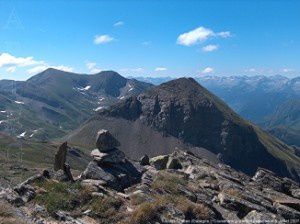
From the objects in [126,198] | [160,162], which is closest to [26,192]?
[126,198]

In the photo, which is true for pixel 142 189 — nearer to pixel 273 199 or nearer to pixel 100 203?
pixel 100 203

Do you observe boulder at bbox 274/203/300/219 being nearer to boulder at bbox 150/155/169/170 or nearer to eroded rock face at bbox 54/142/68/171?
boulder at bbox 150/155/169/170

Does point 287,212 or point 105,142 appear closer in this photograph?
point 287,212

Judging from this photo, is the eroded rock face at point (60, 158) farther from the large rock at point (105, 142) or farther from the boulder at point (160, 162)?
the boulder at point (160, 162)

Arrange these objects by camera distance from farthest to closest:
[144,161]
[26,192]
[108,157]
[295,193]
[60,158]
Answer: [144,161] → [295,193] → [108,157] → [60,158] → [26,192]

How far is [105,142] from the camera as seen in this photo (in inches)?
1709

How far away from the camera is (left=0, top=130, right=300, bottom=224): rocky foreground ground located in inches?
1172

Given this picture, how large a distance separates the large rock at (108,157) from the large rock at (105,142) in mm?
479

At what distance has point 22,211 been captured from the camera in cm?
2869

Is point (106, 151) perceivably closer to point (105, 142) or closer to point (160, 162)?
point (105, 142)

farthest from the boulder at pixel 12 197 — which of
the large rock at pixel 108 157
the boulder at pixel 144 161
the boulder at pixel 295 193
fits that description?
the boulder at pixel 295 193

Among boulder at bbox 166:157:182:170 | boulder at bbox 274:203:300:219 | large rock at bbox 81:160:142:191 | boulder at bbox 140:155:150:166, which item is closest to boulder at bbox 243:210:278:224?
boulder at bbox 274:203:300:219

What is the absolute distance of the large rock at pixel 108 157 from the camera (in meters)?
41.2

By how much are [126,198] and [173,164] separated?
72.1 feet
